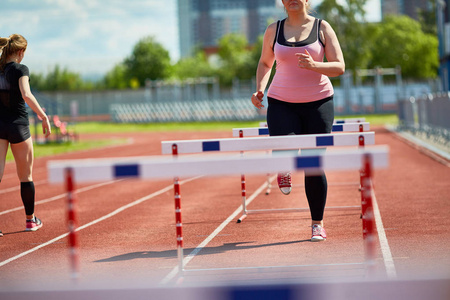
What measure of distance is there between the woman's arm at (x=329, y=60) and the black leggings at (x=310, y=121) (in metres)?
0.38

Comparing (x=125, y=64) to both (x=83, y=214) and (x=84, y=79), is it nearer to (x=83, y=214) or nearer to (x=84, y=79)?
(x=84, y=79)

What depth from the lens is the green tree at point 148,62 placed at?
99.8m

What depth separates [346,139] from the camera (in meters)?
5.55

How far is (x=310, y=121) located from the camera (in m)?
6.73

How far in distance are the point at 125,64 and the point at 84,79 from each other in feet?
63.1

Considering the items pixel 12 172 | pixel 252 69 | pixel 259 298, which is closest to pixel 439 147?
pixel 12 172

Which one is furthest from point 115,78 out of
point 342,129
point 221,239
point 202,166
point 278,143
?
point 202,166

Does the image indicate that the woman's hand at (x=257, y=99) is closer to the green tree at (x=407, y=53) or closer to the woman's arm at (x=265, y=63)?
the woman's arm at (x=265, y=63)

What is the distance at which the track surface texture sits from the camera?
226 inches

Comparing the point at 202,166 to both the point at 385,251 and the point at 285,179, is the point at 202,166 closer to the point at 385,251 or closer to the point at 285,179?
the point at 285,179

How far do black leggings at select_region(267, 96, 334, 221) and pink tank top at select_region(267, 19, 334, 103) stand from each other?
0.06m

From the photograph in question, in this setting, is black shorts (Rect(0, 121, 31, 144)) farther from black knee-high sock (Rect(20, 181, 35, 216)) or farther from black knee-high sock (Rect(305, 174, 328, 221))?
black knee-high sock (Rect(305, 174, 328, 221))

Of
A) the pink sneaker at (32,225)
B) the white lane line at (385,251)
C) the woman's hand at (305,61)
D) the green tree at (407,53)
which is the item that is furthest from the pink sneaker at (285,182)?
the green tree at (407,53)

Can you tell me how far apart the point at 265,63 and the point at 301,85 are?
19.6 inches
